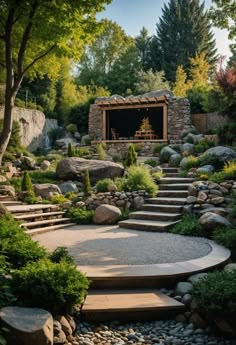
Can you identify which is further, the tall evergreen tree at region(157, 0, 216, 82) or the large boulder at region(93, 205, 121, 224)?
the tall evergreen tree at region(157, 0, 216, 82)

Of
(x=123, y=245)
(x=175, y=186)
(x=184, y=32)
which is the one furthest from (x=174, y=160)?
(x=184, y=32)

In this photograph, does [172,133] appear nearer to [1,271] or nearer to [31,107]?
[31,107]

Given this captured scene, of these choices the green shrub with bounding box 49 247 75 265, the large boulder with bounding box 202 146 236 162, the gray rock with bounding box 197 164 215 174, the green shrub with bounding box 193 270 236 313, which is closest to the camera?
the green shrub with bounding box 193 270 236 313

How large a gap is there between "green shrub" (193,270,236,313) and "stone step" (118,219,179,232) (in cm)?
362

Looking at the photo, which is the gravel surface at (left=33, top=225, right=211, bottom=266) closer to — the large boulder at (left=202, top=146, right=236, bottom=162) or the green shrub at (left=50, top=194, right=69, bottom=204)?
the green shrub at (left=50, top=194, right=69, bottom=204)

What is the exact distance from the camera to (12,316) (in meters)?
3.21

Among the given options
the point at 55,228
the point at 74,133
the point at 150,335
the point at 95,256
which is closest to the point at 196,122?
the point at 74,133

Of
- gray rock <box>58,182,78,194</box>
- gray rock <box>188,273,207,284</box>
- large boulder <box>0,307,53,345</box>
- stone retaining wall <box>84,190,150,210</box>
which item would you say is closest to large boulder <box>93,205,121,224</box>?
stone retaining wall <box>84,190,150,210</box>

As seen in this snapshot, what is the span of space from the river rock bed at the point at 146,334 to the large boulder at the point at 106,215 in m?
4.83

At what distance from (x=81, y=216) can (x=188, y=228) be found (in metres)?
2.88

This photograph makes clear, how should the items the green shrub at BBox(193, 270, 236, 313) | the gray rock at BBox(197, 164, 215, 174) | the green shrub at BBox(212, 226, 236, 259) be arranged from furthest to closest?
1. the gray rock at BBox(197, 164, 215, 174)
2. the green shrub at BBox(212, 226, 236, 259)
3. the green shrub at BBox(193, 270, 236, 313)

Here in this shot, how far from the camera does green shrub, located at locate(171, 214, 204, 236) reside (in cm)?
741

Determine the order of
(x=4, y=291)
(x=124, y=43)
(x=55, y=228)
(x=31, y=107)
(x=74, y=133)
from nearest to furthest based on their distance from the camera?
(x=4, y=291)
(x=55, y=228)
(x=31, y=107)
(x=74, y=133)
(x=124, y=43)

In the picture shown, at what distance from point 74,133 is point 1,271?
19761mm
